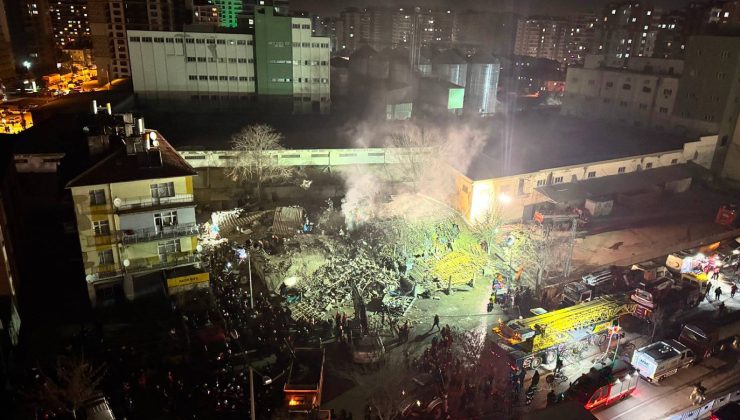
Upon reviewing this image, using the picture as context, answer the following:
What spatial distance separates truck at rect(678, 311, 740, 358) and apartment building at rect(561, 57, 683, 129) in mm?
28680

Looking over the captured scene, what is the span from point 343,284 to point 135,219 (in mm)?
9184

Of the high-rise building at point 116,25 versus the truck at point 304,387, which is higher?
the high-rise building at point 116,25

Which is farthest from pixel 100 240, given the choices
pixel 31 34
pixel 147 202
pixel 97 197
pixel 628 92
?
pixel 31 34

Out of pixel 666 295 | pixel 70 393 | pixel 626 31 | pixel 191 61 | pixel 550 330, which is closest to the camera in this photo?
pixel 70 393

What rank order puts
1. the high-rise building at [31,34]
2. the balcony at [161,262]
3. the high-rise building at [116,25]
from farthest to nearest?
the high-rise building at [31,34]
the high-rise building at [116,25]
the balcony at [161,262]

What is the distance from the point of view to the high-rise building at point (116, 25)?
63562 millimetres

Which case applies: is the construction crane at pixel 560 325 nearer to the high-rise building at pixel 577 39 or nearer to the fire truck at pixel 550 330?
the fire truck at pixel 550 330

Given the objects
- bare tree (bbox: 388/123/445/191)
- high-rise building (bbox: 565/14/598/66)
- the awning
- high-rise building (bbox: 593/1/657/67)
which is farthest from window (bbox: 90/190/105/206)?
high-rise building (bbox: 565/14/598/66)

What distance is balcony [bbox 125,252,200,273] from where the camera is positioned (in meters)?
20.3

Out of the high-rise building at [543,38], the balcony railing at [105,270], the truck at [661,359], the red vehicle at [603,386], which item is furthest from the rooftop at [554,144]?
the high-rise building at [543,38]

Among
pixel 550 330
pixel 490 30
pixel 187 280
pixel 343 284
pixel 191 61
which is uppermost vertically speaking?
pixel 490 30

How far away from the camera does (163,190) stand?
1997 centimetres

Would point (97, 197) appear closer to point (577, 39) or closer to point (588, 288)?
point (588, 288)

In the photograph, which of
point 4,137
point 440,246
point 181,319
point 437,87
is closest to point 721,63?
point 437,87
